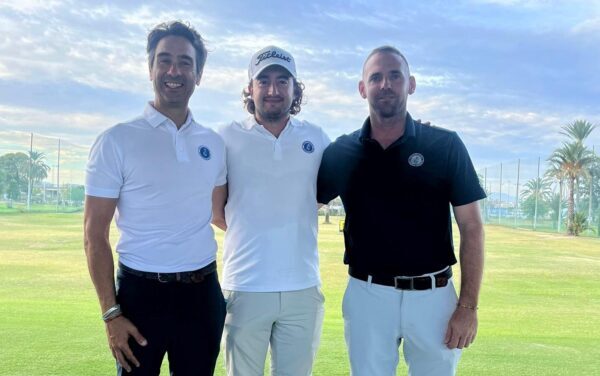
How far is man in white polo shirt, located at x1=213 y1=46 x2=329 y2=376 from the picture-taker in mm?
3436

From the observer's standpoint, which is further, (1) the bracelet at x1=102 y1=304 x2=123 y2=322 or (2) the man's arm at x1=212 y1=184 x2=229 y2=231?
(2) the man's arm at x1=212 y1=184 x2=229 y2=231

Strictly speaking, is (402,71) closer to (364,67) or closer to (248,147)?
(364,67)

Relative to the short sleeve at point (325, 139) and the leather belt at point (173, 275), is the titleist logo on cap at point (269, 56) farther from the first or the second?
the leather belt at point (173, 275)

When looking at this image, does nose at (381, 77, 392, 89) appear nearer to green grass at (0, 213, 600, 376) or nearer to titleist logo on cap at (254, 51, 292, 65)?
titleist logo on cap at (254, 51, 292, 65)

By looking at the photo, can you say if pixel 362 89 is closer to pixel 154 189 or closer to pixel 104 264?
pixel 154 189

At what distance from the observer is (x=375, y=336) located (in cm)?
326

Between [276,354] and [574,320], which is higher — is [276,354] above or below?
above

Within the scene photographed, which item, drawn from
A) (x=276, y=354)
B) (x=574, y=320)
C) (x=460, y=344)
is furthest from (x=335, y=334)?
(x=574, y=320)

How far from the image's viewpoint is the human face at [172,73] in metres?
3.10

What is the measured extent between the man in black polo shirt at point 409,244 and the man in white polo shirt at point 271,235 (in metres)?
0.34

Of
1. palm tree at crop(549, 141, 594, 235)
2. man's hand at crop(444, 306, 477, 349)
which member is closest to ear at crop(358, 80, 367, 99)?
man's hand at crop(444, 306, 477, 349)

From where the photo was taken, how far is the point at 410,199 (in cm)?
322

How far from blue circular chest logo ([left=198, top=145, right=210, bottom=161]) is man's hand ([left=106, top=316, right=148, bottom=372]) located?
985 millimetres

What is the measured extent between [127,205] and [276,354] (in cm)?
142
